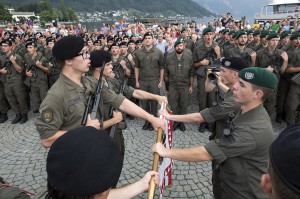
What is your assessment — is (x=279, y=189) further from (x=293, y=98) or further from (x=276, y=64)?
(x=276, y=64)

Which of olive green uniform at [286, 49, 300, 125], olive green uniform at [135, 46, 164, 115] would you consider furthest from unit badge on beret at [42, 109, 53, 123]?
olive green uniform at [286, 49, 300, 125]

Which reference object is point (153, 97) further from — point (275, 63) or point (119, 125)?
point (275, 63)

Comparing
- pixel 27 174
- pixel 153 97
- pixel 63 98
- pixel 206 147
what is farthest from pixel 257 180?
pixel 27 174

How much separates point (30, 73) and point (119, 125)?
5484 mm

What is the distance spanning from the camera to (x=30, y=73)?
775 cm

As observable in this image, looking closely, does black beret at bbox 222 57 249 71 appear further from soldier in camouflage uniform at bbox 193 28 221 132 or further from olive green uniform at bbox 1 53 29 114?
olive green uniform at bbox 1 53 29 114

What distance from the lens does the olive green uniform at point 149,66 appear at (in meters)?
7.39

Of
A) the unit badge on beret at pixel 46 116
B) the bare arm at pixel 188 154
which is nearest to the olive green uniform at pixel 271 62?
the bare arm at pixel 188 154

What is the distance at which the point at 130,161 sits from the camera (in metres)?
5.40

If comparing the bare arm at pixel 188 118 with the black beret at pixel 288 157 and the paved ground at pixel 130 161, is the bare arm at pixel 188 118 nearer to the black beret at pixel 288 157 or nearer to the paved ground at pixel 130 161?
the paved ground at pixel 130 161

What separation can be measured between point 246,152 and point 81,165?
5.89 ft

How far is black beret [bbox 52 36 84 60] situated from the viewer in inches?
113

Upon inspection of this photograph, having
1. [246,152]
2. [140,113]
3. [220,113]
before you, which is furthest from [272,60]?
[246,152]

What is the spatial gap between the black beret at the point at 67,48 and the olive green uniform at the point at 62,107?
27 centimetres
